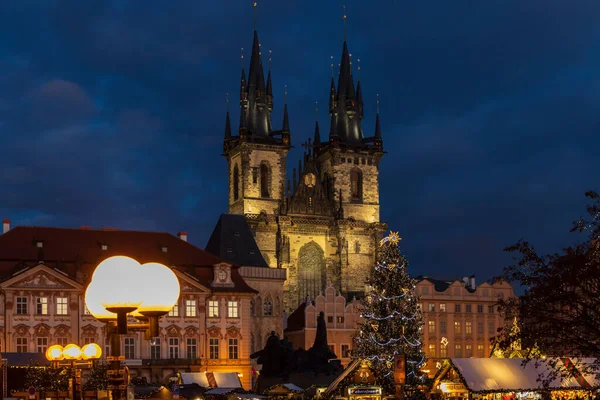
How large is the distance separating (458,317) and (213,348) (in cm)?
2678

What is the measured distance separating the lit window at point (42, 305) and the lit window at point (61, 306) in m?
0.57

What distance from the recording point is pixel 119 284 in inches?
300

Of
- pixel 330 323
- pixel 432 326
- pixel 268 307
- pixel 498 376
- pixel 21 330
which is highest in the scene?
pixel 268 307

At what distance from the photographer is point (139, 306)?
25.8 feet

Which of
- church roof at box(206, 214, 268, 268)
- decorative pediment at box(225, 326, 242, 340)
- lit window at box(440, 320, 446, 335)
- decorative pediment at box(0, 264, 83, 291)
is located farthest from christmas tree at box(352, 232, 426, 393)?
lit window at box(440, 320, 446, 335)

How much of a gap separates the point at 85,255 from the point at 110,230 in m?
3.42

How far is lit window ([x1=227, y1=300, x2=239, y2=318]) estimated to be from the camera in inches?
2142

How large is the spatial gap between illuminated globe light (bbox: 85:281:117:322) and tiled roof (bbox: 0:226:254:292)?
41173 mm

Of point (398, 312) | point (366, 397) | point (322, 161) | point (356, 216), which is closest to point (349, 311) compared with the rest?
point (356, 216)

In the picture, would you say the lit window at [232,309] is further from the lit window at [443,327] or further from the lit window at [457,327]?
the lit window at [457,327]

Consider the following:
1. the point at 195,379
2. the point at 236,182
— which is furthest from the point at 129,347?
the point at 236,182

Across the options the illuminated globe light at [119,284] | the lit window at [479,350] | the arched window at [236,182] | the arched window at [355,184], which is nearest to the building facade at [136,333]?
the lit window at [479,350]

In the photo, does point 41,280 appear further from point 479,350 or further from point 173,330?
point 479,350

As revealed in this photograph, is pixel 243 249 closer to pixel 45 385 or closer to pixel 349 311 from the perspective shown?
pixel 349 311
